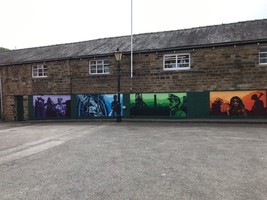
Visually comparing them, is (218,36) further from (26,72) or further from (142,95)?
(26,72)

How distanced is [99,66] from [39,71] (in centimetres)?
598

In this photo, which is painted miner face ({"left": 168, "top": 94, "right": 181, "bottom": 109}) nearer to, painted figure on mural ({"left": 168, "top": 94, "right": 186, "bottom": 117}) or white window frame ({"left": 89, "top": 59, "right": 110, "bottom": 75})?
painted figure on mural ({"left": 168, "top": 94, "right": 186, "bottom": 117})

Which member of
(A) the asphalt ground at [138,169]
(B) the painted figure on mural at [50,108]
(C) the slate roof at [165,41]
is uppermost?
(C) the slate roof at [165,41]

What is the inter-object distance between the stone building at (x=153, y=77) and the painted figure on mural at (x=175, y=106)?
0.07m

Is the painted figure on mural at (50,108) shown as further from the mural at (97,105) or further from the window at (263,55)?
the window at (263,55)

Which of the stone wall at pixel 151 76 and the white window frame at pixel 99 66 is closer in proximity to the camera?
the stone wall at pixel 151 76

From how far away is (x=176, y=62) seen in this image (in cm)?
1467

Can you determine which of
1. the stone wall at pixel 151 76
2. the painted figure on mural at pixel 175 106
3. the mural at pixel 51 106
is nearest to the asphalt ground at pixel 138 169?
the stone wall at pixel 151 76

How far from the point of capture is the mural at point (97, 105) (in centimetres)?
1638

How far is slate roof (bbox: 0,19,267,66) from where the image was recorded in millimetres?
13738

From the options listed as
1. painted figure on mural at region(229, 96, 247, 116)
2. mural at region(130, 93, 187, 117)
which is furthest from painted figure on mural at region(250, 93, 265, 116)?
mural at region(130, 93, 187, 117)

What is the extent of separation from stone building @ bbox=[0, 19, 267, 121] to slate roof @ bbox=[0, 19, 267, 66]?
0.06m

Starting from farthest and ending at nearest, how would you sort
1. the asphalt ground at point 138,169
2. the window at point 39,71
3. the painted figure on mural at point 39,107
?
1. the painted figure on mural at point 39,107
2. the window at point 39,71
3. the asphalt ground at point 138,169

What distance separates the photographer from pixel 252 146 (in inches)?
281
